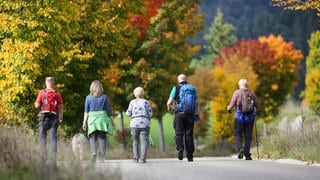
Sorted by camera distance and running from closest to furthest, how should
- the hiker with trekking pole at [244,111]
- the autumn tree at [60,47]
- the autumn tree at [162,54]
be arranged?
the hiker with trekking pole at [244,111], the autumn tree at [60,47], the autumn tree at [162,54]

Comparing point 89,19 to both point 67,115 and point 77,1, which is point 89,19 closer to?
point 77,1

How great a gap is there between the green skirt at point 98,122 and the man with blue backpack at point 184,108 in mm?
1610

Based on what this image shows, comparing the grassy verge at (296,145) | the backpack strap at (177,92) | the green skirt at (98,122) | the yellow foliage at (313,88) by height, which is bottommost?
the grassy verge at (296,145)

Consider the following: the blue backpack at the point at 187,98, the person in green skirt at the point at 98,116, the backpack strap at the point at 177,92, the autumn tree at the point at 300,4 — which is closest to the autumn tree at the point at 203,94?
the autumn tree at the point at 300,4

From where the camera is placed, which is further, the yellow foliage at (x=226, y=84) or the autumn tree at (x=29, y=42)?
the yellow foliage at (x=226, y=84)

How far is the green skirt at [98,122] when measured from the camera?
17.7 metres

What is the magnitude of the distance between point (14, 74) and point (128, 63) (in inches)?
477

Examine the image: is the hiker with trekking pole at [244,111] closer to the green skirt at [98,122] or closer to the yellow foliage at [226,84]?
the green skirt at [98,122]

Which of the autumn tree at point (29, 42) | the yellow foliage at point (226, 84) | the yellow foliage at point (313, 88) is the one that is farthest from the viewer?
the yellow foliage at point (313, 88)

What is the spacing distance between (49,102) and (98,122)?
1177 mm

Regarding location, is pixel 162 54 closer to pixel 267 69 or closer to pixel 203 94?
pixel 203 94

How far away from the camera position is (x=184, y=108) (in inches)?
736

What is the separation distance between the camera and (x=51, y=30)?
2678cm

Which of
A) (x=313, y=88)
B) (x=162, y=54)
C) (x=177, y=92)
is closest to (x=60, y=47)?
(x=177, y=92)
